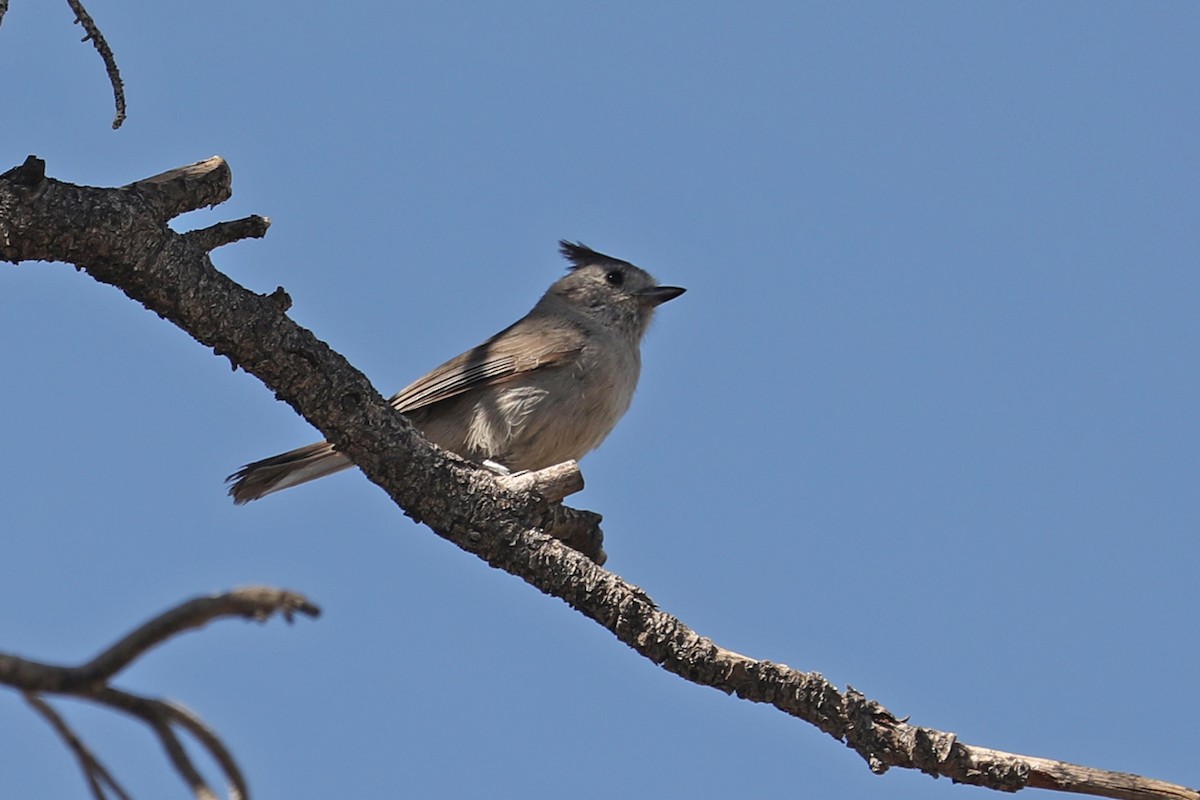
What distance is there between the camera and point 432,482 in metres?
4.52

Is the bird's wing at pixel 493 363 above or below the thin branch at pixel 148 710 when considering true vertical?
above

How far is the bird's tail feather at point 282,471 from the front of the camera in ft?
20.9

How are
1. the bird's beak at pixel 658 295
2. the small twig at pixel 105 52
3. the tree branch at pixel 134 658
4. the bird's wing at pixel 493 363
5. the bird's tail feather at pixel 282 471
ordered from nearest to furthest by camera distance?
the tree branch at pixel 134 658 → the small twig at pixel 105 52 → the bird's tail feather at pixel 282 471 → the bird's wing at pixel 493 363 → the bird's beak at pixel 658 295

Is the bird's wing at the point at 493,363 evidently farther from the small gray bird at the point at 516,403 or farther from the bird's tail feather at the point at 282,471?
the bird's tail feather at the point at 282,471

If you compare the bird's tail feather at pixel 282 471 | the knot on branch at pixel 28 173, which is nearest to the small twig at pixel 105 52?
the knot on branch at pixel 28 173

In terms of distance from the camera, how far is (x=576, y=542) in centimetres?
482

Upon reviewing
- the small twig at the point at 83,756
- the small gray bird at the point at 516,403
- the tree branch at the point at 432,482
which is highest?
the small gray bird at the point at 516,403

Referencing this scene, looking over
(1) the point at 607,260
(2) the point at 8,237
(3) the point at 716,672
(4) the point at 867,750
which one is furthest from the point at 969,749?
(1) the point at 607,260

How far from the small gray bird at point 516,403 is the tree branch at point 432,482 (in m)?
2.05

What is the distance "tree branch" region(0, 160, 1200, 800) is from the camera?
13.1ft

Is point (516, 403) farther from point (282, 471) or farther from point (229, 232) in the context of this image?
point (229, 232)

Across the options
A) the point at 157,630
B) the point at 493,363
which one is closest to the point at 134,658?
the point at 157,630

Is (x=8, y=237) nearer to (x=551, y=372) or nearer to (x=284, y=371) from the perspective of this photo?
(x=284, y=371)

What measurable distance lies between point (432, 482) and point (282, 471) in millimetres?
2121
